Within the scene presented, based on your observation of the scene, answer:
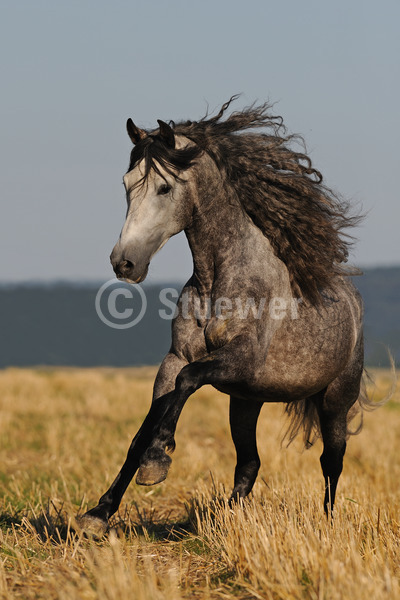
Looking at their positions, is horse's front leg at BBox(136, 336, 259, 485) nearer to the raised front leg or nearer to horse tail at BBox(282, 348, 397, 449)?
the raised front leg

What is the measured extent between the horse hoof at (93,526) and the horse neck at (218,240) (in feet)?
4.97

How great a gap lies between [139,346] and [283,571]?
11222 centimetres

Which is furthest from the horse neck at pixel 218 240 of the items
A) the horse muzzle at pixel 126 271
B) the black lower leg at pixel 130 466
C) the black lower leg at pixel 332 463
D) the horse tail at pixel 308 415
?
the black lower leg at pixel 332 463

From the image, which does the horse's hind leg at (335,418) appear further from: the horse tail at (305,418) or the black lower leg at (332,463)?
the horse tail at (305,418)

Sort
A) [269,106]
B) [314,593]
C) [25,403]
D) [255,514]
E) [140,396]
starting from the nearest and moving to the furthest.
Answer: [314,593], [255,514], [269,106], [25,403], [140,396]

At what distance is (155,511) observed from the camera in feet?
23.3

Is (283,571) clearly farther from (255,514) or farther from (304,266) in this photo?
(304,266)

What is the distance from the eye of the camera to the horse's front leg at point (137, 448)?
4707 millimetres

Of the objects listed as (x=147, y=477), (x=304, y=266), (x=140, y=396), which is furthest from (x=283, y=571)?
(x=140, y=396)

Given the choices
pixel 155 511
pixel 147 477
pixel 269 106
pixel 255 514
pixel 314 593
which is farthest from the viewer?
pixel 155 511

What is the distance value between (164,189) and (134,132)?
1.58ft

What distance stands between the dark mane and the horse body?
0.8 inches

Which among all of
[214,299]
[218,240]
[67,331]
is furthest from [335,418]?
[67,331]

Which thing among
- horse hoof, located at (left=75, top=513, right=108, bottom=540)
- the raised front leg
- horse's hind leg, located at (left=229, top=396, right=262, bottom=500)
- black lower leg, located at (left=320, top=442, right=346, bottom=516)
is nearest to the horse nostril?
the raised front leg
